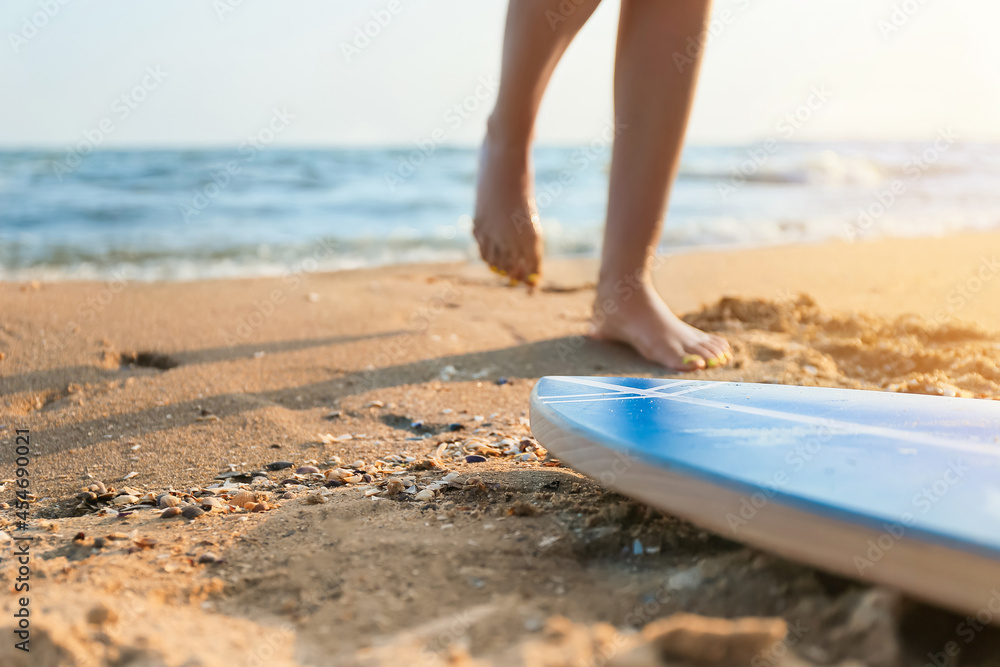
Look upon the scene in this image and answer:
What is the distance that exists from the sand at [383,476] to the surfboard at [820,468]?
2.4 inches

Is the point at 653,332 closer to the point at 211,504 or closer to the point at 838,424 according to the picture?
the point at 838,424

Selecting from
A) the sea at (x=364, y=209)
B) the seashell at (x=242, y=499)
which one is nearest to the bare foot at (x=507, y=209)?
the seashell at (x=242, y=499)

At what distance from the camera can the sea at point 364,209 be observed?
4.79 metres

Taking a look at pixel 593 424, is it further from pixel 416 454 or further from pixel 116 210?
pixel 116 210

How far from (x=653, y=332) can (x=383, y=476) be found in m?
0.99

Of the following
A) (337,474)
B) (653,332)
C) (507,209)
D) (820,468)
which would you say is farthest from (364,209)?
(820,468)

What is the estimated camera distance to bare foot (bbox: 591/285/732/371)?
2.07 m

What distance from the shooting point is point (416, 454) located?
5.13 feet

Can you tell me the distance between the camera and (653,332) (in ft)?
7.02

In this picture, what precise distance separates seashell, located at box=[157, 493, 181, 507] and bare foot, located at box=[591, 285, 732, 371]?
1260mm

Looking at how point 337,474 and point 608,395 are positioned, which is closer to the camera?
point 608,395

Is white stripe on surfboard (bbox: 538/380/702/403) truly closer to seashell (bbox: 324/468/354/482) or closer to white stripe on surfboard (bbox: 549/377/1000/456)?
white stripe on surfboard (bbox: 549/377/1000/456)

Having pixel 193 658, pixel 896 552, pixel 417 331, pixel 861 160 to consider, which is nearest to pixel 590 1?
pixel 417 331

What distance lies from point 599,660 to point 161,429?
1.28 meters
